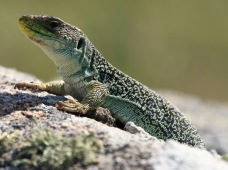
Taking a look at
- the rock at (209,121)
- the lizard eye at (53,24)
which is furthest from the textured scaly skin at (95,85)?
the rock at (209,121)

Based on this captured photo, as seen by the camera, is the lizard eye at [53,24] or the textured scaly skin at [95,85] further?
→ the lizard eye at [53,24]

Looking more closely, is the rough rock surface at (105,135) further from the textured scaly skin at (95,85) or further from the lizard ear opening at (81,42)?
the lizard ear opening at (81,42)

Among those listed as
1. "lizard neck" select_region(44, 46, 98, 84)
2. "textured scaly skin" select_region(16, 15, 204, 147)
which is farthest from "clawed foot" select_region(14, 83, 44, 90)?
"lizard neck" select_region(44, 46, 98, 84)

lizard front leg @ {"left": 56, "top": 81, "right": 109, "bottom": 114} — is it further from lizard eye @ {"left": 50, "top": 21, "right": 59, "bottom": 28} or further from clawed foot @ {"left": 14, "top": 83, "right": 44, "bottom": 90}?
lizard eye @ {"left": 50, "top": 21, "right": 59, "bottom": 28}

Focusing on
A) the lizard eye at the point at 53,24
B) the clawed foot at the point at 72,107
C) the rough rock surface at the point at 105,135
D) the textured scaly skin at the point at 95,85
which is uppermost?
the lizard eye at the point at 53,24

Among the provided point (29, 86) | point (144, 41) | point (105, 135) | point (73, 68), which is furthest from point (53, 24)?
point (144, 41)

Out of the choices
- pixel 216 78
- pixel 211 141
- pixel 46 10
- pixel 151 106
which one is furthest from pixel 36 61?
pixel 151 106

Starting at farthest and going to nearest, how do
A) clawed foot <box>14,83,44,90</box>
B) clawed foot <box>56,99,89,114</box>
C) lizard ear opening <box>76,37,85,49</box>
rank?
clawed foot <box>14,83,44,90</box>, lizard ear opening <box>76,37,85,49</box>, clawed foot <box>56,99,89,114</box>

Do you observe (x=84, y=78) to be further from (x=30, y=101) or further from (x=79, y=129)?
(x=79, y=129)
